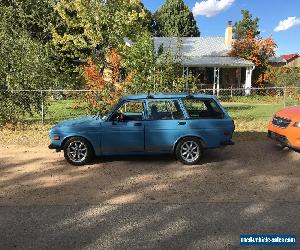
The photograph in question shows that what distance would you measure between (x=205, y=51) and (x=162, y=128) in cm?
2706

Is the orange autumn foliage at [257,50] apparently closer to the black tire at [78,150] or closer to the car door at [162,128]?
the car door at [162,128]

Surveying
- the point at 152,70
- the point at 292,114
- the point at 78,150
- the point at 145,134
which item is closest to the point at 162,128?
the point at 145,134

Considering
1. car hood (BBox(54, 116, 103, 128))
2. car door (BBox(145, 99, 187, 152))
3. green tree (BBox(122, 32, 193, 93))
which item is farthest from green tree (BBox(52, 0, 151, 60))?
car door (BBox(145, 99, 187, 152))

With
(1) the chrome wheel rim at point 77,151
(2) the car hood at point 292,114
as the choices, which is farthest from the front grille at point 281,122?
(1) the chrome wheel rim at point 77,151

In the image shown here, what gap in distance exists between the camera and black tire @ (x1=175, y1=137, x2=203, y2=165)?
834 cm

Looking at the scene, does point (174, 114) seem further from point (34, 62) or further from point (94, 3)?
point (94, 3)

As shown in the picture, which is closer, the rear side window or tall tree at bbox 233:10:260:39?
the rear side window

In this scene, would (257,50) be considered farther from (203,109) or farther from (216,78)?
(203,109)

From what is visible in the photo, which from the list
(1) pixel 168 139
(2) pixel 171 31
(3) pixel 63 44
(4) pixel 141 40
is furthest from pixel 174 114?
(2) pixel 171 31

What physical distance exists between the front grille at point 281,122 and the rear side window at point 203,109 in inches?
76.1

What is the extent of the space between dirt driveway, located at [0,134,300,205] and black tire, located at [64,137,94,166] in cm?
19

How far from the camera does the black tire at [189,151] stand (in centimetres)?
834

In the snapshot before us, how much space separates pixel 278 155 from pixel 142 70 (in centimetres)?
771

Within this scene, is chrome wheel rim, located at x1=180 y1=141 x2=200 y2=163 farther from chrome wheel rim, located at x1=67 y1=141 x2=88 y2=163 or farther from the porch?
the porch
